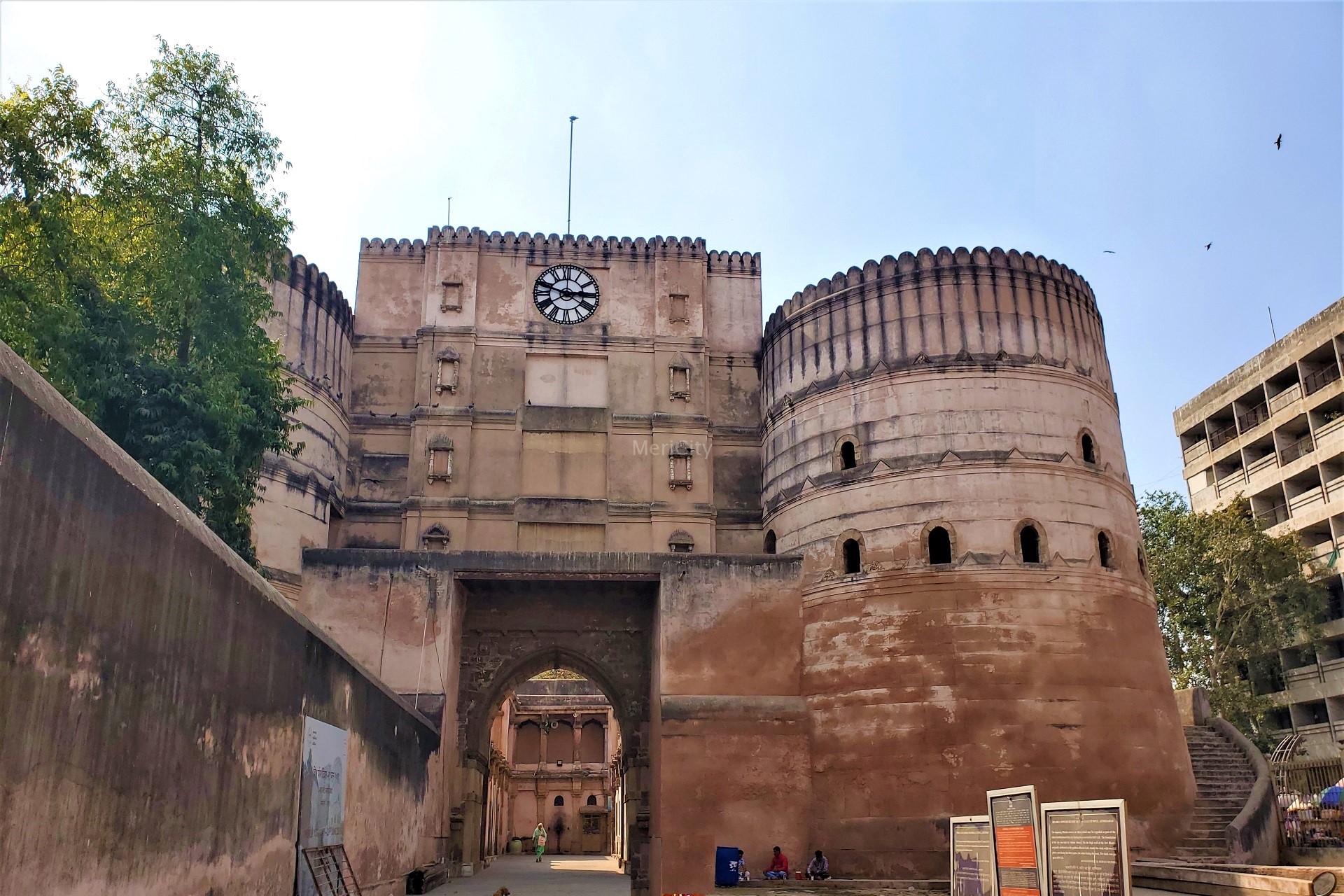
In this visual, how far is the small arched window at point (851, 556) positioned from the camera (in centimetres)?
1950

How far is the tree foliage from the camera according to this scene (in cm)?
1273

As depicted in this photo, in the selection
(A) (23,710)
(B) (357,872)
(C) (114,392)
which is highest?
(C) (114,392)

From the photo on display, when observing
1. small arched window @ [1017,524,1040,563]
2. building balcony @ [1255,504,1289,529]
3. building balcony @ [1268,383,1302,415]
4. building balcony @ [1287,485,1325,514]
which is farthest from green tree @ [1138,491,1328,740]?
small arched window @ [1017,524,1040,563]

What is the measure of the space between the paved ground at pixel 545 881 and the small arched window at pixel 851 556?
7038mm

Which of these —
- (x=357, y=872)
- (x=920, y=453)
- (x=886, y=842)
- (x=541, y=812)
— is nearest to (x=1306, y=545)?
(x=920, y=453)

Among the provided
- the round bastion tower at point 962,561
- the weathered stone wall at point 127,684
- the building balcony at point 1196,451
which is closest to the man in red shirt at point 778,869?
the round bastion tower at point 962,561

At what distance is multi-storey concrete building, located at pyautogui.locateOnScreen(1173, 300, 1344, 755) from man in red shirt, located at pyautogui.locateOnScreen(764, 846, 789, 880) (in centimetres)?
2146

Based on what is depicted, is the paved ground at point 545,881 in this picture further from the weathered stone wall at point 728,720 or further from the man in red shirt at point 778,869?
the man in red shirt at point 778,869

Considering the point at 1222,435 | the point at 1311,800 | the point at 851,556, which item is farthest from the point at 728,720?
the point at 1222,435

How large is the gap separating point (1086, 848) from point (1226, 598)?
83.0ft

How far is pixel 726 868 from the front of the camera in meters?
17.2

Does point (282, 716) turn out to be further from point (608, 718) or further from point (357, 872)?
point (608, 718)

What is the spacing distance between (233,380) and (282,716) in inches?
228

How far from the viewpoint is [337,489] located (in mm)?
22188
